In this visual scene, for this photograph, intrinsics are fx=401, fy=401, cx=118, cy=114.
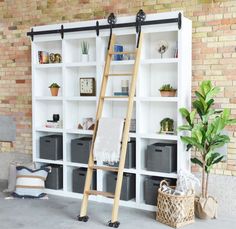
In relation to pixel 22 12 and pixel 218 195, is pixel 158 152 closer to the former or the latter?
pixel 218 195

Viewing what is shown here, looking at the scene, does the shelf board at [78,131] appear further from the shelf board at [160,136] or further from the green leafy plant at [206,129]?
the green leafy plant at [206,129]

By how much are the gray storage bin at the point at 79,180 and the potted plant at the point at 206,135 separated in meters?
1.54

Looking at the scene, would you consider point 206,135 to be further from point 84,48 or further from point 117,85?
point 84,48

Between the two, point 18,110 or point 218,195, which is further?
point 18,110

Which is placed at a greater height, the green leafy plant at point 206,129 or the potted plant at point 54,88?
the potted plant at point 54,88

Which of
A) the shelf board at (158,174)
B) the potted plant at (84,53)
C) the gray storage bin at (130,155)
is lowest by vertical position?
the shelf board at (158,174)

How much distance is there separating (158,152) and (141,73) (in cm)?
105

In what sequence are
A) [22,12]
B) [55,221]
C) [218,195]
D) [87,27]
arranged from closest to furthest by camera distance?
[55,221] < [218,195] < [87,27] < [22,12]

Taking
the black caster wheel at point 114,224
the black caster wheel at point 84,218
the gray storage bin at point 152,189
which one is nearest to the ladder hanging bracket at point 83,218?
the black caster wheel at point 84,218

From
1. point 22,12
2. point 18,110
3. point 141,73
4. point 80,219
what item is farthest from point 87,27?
point 80,219

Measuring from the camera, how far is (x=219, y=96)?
5.07m

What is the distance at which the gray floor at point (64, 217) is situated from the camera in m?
4.64

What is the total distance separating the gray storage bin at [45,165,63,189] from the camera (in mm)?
5926

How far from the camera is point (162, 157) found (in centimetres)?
505
